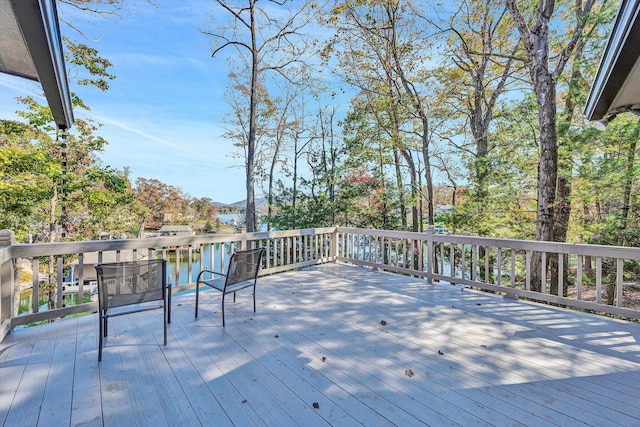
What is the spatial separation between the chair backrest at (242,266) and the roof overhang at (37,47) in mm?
2028

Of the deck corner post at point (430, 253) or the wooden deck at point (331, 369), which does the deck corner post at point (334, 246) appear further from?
the wooden deck at point (331, 369)

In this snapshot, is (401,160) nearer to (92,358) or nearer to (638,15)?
(638,15)

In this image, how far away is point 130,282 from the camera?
8.30 ft

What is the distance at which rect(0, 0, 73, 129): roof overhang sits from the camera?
1.46 meters

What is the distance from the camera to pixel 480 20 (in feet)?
26.2

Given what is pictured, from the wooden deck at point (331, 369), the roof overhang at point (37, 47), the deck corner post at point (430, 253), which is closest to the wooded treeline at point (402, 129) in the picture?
the deck corner post at point (430, 253)

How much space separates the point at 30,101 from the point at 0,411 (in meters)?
8.70

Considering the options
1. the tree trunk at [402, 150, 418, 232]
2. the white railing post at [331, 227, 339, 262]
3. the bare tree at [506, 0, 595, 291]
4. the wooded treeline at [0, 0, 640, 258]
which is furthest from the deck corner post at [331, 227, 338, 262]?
the bare tree at [506, 0, 595, 291]

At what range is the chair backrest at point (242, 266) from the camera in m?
3.17

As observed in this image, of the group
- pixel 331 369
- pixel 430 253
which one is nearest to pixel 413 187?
pixel 430 253

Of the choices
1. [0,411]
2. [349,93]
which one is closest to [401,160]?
[349,93]

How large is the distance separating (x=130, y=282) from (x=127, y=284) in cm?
3

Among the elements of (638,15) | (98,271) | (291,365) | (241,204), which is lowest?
(291,365)

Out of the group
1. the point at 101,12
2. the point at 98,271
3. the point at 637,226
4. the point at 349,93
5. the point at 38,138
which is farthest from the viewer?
the point at 349,93
